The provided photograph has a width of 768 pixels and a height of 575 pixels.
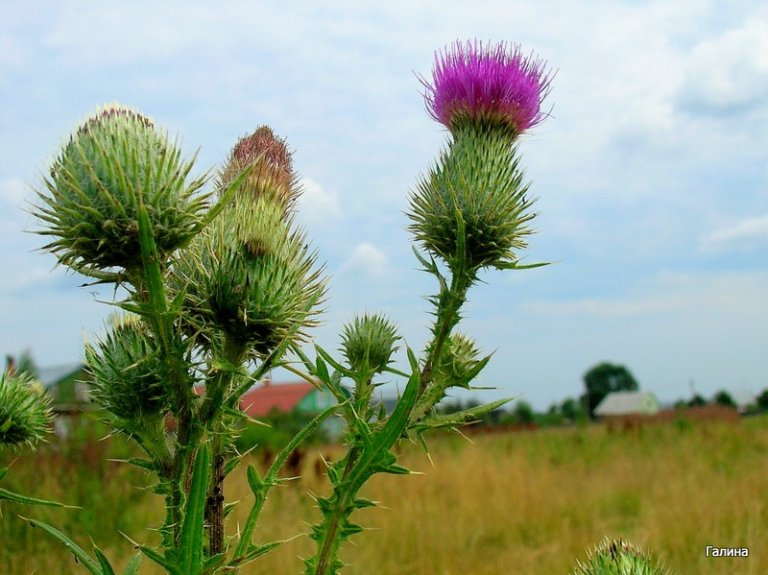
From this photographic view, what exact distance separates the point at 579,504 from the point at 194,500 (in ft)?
33.7

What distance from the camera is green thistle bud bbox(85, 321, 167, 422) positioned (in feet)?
6.41

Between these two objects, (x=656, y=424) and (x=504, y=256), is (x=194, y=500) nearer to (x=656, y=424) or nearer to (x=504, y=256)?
(x=504, y=256)

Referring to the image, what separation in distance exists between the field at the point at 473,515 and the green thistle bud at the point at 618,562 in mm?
4098

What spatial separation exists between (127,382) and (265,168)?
0.85m

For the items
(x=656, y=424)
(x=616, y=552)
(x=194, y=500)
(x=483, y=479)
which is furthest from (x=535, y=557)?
(x=656, y=424)

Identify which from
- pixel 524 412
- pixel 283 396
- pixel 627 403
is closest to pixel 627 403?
pixel 627 403

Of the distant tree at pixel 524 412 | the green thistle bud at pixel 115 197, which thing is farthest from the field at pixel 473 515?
Result: the distant tree at pixel 524 412

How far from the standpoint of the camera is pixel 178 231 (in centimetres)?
178

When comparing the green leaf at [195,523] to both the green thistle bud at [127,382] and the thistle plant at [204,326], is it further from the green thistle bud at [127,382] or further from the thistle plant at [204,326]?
the green thistle bud at [127,382]

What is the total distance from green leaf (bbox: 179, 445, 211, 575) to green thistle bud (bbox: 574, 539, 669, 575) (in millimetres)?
1315

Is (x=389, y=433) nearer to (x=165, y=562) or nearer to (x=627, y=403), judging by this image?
(x=165, y=562)

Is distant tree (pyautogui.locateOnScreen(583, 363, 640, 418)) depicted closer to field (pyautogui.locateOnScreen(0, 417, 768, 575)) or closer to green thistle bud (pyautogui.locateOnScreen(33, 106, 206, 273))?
field (pyautogui.locateOnScreen(0, 417, 768, 575))

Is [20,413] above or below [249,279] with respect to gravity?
below

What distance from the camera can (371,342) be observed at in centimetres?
288
